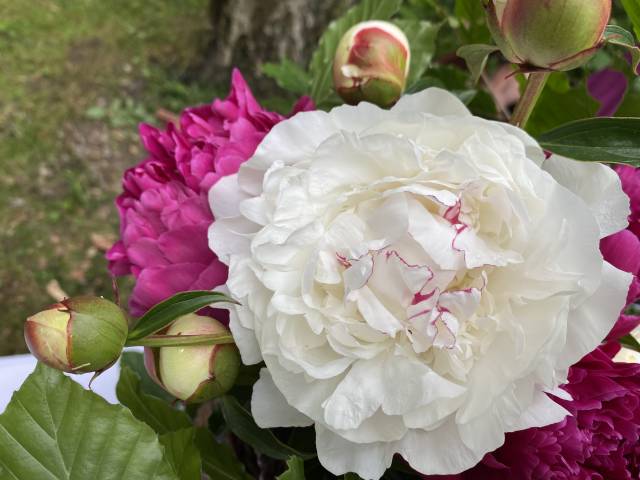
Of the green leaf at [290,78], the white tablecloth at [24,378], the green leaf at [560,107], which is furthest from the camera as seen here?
the green leaf at [290,78]

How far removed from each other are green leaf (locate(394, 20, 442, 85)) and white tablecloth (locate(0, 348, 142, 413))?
16.3 inches

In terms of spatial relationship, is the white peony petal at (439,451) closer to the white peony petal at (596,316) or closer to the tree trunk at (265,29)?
the white peony petal at (596,316)

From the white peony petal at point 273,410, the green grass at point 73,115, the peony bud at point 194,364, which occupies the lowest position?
the green grass at point 73,115

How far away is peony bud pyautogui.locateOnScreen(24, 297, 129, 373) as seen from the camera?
38cm

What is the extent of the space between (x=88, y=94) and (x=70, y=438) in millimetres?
1613

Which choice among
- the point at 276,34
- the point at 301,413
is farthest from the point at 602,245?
the point at 276,34

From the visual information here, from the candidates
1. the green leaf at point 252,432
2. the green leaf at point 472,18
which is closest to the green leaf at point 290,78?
the green leaf at point 472,18

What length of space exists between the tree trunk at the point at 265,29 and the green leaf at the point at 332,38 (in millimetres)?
953

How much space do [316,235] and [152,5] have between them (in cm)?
196

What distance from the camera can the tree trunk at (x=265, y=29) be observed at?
162 cm

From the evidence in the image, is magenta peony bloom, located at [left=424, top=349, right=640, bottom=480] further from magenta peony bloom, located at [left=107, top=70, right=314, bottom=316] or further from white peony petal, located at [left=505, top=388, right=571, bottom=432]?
magenta peony bloom, located at [left=107, top=70, right=314, bottom=316]

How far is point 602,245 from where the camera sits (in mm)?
408

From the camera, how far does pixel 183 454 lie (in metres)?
0.47

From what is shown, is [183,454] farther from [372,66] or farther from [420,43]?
[420,43]
